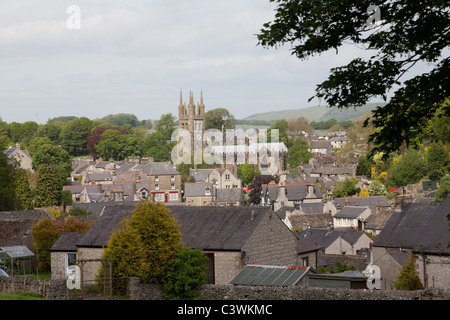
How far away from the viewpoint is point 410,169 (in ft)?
340

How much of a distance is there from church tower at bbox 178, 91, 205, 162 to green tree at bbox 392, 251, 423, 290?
152127mm

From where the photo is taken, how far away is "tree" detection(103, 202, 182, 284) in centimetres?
2848

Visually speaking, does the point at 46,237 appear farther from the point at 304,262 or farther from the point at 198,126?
the point at 198,126

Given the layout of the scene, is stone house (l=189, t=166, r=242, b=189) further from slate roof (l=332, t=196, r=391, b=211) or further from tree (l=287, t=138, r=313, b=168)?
tree (l=287, t=138, r=313, b=168)

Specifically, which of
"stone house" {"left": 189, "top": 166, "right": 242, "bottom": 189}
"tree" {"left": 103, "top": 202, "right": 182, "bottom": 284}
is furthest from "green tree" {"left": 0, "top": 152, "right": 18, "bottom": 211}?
"stone house" {"left": 189, "top": 166, "right": 242, "bottom": 189}

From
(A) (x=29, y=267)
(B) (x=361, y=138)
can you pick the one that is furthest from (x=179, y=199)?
(A) (x=29, y=267)

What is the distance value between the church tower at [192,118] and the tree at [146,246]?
501ft

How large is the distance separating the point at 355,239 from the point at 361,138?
4345 inches

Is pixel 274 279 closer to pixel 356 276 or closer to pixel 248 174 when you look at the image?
pixel 356 276

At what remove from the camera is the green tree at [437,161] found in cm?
9688

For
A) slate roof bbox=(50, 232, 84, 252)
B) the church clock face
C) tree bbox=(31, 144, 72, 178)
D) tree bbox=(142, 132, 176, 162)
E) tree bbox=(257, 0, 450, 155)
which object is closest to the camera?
tree bbox=(257, 0, 450, 155)

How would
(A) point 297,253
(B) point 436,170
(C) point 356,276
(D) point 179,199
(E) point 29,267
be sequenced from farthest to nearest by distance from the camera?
(D) point 179,199, (B) point 436,170, (E) point 29,267, (A) point 297,253, (C) point 356,276

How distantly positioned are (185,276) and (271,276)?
377 centimetres

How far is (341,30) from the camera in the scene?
14.4 meters
